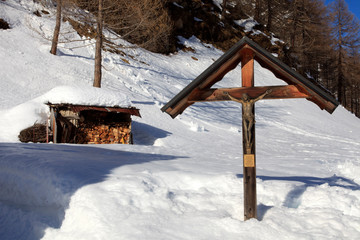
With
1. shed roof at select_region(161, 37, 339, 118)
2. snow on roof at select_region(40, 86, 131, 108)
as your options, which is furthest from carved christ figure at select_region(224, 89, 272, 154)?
snow on roof at select_region(40, 86, 131, 108)

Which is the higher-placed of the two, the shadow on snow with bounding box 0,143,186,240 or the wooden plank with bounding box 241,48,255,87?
the wooden plank with bounding box 241,48,255,87

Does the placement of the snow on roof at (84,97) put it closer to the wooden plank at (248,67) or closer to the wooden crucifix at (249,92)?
the wooden crucifix at (249,92)

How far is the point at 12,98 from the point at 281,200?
12.4m

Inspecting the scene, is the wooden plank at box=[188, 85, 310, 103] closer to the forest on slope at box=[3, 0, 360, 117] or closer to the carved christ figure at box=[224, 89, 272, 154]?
the carved christ figure at box=[224, 89, 272, 154]

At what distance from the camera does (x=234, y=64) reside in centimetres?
513

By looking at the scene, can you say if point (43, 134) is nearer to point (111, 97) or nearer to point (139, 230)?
point (111, 97)

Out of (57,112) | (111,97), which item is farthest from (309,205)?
(57,112)

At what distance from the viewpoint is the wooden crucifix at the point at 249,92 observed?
4.47 m

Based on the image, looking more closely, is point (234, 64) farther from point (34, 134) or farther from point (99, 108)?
point (34, 134)

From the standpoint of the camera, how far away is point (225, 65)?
4.84 meters

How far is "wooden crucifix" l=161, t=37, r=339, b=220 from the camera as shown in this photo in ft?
14.7

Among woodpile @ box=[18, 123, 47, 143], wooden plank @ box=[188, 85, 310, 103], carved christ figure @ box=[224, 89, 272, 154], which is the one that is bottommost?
woodpile @ box=[18, 123, 47, 143]

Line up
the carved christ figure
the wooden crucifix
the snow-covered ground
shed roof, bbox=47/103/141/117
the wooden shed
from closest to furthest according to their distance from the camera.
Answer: the snow-covered ground
the wooden crucifix
the carved christ figure
shed roof, bbox=47/103/141/117
the wooden shed

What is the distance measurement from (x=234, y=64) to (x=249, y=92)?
26.2 inches
